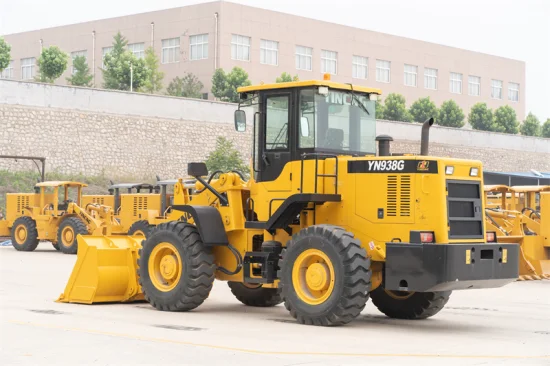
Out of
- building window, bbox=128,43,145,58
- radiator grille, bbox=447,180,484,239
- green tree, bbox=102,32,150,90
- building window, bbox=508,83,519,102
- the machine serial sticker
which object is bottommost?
radiator grille, bbox=447,180,484,239

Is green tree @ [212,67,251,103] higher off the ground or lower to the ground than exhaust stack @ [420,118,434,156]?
higher

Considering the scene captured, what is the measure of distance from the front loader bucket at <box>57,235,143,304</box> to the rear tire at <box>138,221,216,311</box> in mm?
504

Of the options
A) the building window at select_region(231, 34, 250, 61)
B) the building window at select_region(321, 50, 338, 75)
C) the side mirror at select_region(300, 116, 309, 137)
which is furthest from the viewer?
the building window at select_region(321, 50, 338, 75)

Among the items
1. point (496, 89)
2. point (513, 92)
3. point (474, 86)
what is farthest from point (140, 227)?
point (513, 92)

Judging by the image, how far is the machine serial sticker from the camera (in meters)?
13.1

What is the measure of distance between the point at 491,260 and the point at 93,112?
40.6 metres

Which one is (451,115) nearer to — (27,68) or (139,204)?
(27,68)

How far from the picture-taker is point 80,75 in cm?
7431

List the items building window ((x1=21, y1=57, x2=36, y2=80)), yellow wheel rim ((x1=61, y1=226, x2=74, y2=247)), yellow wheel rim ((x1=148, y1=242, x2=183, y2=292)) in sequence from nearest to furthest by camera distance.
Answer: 1. yellow wheel rim ((x1=148, y1=242, x2=183, y2=292))
2. yellow wheel rim ((x1=61, y1=226, x2=74, y2=247))
3. building window ((x1=21, y1=57, x2=36, y2=80))

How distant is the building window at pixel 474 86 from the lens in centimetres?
9312

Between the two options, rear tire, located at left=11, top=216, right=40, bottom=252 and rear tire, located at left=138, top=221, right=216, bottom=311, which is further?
rear tire, located at left=11, top=216, right=40, bottom=252

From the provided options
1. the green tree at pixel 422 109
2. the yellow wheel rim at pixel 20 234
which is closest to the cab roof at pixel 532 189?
the yellow wheel rim at pixel 20 234

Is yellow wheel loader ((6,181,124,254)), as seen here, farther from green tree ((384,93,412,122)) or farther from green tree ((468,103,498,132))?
green tree ((468,103,498,132))

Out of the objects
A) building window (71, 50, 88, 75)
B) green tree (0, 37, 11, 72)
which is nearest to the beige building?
building window (71, 50, 88, 75)
